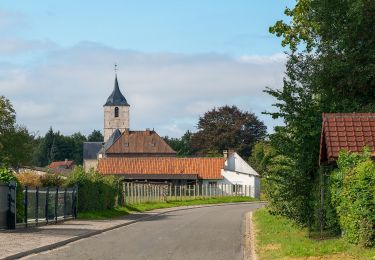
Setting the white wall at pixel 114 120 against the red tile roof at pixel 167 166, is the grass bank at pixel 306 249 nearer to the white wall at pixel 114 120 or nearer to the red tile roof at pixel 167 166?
the red tile roof at pixel 167 166

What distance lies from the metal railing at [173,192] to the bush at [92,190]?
6.63m

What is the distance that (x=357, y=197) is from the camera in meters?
15.1

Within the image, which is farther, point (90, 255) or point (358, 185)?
point (90, 255)

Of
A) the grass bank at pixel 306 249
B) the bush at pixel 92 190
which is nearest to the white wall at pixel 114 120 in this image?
the bush at pixel 92 190

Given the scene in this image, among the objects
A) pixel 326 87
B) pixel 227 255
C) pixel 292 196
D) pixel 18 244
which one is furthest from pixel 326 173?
pixel 18 244

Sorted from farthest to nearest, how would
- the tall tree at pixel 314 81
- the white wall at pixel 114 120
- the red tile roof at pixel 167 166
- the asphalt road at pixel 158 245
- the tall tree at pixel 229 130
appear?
1. the white wall at pixel 114 120
2. the tall tree at pixel 229 130
3. the red tile roof at pixel 167 166
4. the tall tree at pixel 314 81
5. the asphalt road at pixel 158 245

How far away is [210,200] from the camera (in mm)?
69875

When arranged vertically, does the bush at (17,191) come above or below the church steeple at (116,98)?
below

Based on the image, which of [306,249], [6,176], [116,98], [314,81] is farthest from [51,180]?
[116,98]

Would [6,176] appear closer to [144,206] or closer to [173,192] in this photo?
[144,206]

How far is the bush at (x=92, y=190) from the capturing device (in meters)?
36.2

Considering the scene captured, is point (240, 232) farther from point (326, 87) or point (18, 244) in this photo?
point (18, 244)

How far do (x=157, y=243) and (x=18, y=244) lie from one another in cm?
425

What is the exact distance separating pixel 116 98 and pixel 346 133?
138 metres
